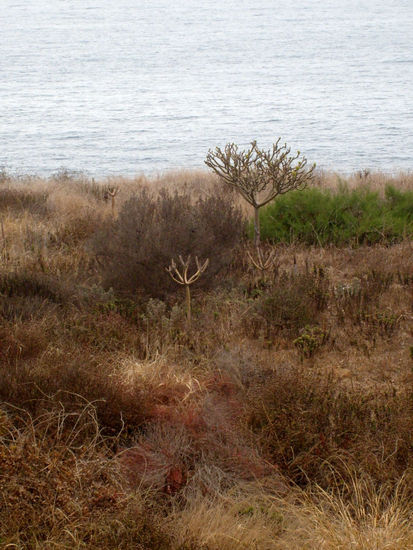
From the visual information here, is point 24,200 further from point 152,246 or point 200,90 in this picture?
point 200,90

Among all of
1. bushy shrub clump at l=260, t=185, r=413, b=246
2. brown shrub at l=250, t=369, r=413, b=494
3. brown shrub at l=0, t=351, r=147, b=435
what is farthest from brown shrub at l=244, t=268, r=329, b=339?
bushy shrub clump at l=260, t=185, r=413, b=246

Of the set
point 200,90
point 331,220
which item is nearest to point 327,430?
point 331,220

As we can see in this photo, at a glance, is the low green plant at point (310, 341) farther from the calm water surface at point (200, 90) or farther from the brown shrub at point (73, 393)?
the calm water surface at point (200, 90)

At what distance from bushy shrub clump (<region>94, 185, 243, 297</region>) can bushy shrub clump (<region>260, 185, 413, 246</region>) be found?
1.95 metres

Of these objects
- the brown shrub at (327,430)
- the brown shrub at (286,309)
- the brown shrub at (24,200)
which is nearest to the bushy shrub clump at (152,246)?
the brown shrub at (286,309)

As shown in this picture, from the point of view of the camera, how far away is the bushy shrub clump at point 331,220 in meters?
9.98

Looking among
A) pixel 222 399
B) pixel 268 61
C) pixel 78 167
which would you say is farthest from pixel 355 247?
pixel 268 61

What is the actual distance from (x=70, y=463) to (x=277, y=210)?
710cm

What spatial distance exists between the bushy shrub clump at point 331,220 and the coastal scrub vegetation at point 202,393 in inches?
17.7

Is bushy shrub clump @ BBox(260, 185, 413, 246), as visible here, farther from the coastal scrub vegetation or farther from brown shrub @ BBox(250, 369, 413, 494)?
brown shrub @ BBox(250, 369, 413, 494)

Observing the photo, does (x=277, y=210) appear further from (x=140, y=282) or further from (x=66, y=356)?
(x=66, y=356)

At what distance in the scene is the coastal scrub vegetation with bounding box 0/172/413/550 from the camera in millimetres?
3484

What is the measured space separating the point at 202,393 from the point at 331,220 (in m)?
5.64

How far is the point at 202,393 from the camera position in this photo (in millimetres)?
5246
